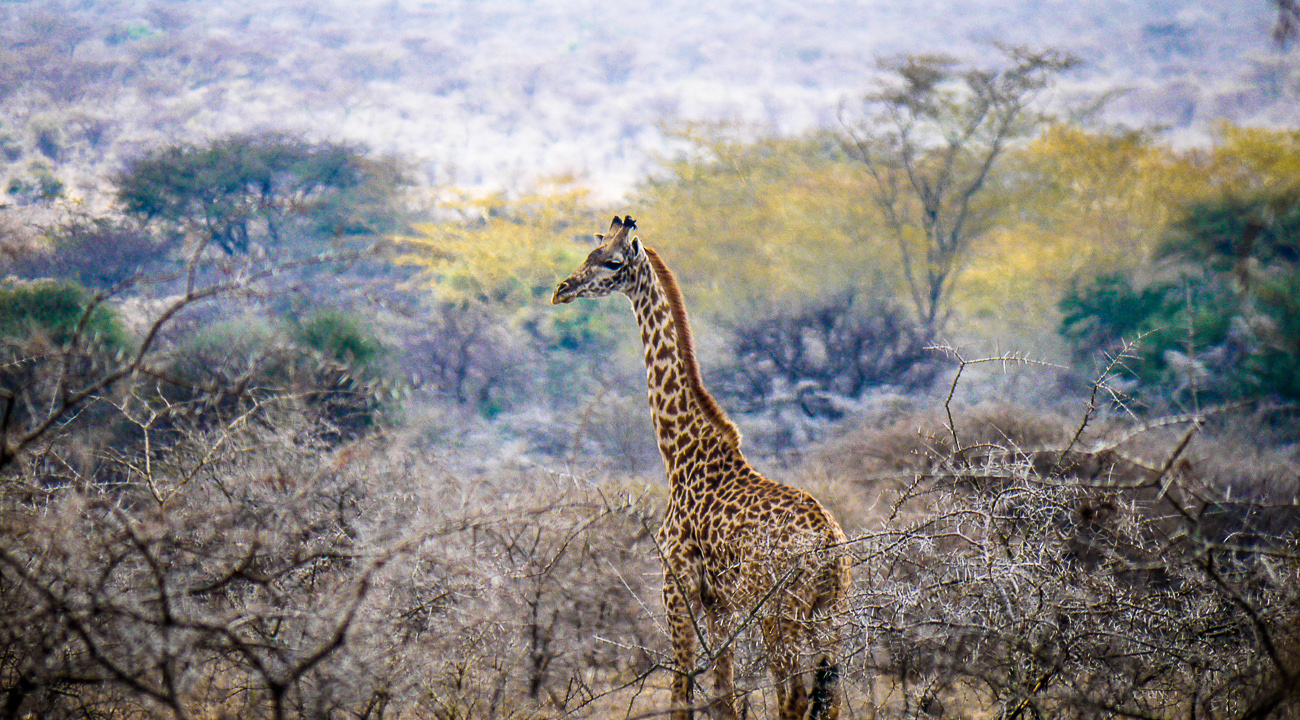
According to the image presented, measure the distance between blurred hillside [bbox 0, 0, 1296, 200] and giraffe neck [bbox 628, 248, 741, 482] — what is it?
68.2 feet

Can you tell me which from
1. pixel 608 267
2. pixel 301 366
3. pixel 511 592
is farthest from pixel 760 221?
pixel 511 592

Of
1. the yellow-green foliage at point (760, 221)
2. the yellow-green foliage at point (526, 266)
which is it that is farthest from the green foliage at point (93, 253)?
the yellow-green foliage at point (760, 221)

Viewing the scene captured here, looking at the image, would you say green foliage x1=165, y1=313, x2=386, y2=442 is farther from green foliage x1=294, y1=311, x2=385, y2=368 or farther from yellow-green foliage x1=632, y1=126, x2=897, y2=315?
yellow-green foliage x1=632, y1=126, x2=897, y2=315

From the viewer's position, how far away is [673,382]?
415 cm

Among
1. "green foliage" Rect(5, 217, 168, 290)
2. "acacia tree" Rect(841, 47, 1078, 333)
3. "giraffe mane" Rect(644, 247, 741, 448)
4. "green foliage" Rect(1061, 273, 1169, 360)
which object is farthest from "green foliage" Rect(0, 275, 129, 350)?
"green foliage" Rect(1061, 273, 1169, 360)

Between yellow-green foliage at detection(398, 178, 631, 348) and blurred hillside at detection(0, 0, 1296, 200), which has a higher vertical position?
blurred hillside at detection(0, 0, 1296, 200)

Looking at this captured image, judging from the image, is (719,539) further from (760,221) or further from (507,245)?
(760,221)

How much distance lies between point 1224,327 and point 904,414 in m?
6.19

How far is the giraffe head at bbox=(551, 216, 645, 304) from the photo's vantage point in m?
4.04

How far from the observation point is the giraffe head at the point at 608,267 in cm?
404

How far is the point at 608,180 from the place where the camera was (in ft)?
97.9

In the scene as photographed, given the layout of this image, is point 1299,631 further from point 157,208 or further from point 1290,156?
point 157,208

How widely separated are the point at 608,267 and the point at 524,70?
34960 millimetres

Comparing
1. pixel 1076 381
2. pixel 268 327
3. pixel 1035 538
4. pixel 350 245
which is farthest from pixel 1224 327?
pixel 350 245
